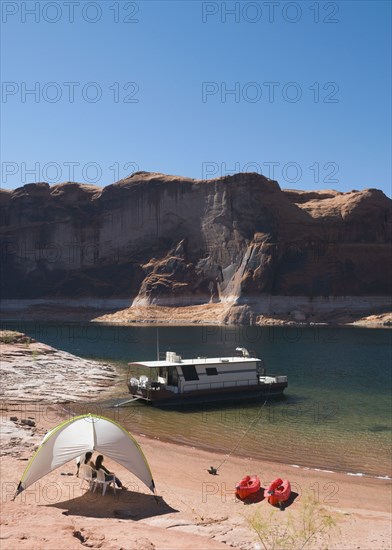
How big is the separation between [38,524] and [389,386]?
35961mm

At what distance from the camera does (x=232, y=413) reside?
33.2 m

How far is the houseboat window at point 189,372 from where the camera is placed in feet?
117

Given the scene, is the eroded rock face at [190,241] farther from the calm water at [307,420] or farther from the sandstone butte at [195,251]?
the calm water at [307,420]

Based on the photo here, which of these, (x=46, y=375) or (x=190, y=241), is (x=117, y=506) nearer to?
(x=46, y=375)

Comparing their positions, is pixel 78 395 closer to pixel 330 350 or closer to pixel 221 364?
pixel 221 364

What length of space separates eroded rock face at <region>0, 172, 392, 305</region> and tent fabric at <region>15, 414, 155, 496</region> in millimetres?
115387

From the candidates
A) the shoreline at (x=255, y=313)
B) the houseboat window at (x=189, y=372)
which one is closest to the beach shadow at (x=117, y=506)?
the houseboat window at (x=189, y=372)

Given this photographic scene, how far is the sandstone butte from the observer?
443 feet

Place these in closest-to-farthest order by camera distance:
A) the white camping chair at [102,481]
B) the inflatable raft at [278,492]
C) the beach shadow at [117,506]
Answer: the beach shadow at [117,506]
the white camping chair at [102,481]
the inflatable raft at [278,492]

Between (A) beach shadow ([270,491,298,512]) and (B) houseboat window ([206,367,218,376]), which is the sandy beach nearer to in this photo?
(A) beach shadow ([270,491,298,512])

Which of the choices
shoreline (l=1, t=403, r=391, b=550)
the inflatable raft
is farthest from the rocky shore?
the inflatable raft

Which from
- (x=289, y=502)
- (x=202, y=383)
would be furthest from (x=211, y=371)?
(x=289, y=502)

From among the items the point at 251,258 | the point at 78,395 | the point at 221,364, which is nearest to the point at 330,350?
the point at 221,364

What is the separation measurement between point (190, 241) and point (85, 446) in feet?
476
